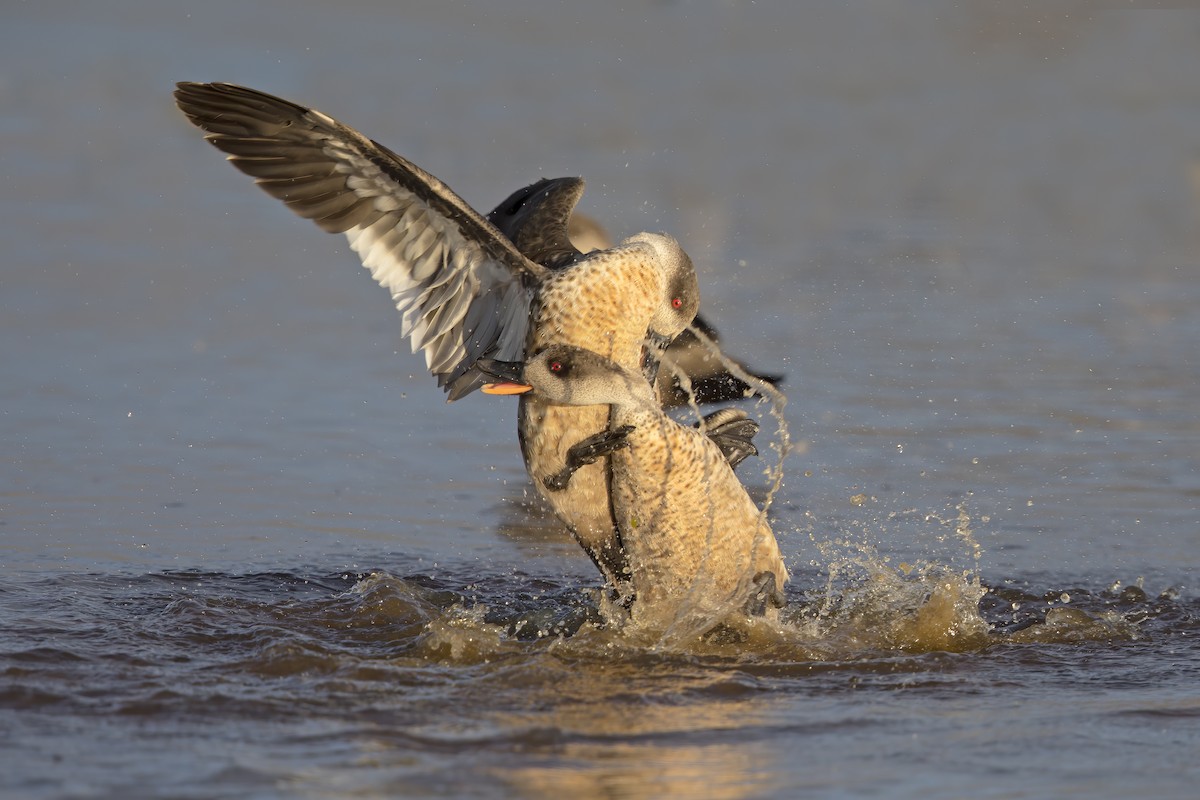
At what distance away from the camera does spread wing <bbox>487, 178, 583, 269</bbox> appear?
21.3ft

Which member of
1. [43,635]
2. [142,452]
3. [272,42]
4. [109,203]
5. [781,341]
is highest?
[272,42]

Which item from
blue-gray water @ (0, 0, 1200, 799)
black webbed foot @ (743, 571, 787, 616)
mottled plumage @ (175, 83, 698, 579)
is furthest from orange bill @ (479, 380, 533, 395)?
black webbed foot @ (743, 571, 787, 616)

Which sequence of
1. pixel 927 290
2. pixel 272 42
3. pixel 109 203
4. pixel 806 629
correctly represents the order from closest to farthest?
pixel 806 629
pixel 927 290
pixel 109 203
pixel 272 42

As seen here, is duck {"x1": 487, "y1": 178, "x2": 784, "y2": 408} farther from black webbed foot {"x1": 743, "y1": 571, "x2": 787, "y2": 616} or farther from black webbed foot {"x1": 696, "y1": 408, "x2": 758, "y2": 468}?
black webbed foot {"x1": 743, "y1": 571, "x2": 787, "y2": 616}

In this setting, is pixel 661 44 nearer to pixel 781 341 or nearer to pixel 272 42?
pixel 272 42

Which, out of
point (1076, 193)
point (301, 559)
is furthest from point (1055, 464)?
point (1076, 193)

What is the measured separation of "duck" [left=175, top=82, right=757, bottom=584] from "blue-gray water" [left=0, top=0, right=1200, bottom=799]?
576mm

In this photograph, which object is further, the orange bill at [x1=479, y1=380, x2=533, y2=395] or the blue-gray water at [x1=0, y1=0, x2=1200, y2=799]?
the orange bill at [x1=479, y1=380, x2=533, y2=395]

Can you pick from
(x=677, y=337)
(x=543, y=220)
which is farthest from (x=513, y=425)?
(x=677, y=337)

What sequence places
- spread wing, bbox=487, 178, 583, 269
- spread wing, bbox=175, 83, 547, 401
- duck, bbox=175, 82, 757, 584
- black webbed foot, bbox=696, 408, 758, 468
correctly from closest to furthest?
duck, bbox=175, 82, 757, 584
spread wing, bbox=175, 83, 547, 401
black webbed foot, bbox=696, 408, 758, 468
spread wing, bbox=487, 178, 583, 269

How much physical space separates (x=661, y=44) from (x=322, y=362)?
7162 mm

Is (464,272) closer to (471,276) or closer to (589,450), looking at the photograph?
(471,276)

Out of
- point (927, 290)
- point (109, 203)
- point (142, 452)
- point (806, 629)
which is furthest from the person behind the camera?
point (109, 203)

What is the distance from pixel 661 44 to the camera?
1484cm
